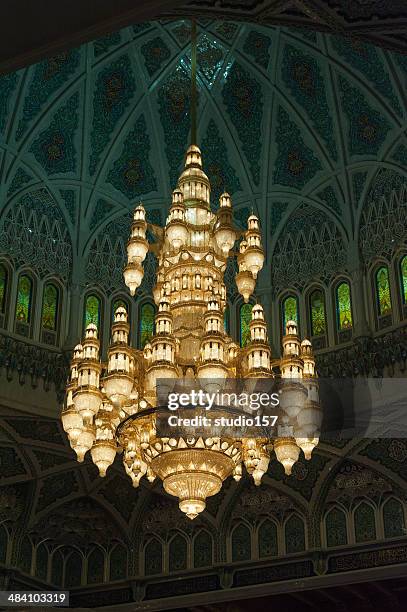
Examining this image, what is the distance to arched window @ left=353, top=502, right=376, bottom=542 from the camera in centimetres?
1491

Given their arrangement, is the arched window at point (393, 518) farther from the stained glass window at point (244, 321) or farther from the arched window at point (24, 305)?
the arched window at point (24, 305)

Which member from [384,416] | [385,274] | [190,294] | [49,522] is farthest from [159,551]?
[190,294]

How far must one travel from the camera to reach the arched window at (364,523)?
14914 mm

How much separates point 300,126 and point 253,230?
4.98 meters

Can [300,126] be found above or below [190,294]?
above

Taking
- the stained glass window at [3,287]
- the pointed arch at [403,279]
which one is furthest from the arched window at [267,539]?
the stained glass window at [3,287]

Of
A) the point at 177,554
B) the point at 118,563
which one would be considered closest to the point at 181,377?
the point at 177,554

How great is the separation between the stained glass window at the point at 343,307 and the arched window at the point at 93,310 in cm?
412

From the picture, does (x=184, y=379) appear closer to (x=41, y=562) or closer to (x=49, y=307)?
(x=49, y=307)

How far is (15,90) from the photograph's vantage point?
557 inches

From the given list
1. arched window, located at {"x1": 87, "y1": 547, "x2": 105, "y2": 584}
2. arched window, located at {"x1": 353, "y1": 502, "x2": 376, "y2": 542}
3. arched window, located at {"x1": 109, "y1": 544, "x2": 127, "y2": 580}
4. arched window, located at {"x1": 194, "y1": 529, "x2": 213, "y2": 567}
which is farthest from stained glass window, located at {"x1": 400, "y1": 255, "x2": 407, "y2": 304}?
arched window, located at {"x1": 87, "y1": 547, "x2": 105, "y2": 584}

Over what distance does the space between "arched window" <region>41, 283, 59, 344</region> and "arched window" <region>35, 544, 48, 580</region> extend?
4550mm

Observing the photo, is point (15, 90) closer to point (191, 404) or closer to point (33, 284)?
point (33, 284)

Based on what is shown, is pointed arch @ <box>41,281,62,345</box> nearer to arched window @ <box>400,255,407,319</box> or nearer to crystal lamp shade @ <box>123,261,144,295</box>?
crystal lamp shade @ <box>123,261,144,295</box>
